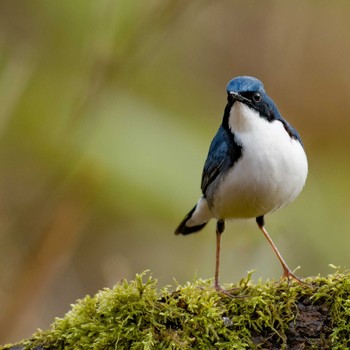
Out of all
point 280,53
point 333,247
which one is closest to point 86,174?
point 333,247

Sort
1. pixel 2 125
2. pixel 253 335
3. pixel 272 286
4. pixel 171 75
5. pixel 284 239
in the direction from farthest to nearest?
pixel 171 75 → pixel 284 239 → pixel 2 125 → pixel 272 286 → pixel 253 335

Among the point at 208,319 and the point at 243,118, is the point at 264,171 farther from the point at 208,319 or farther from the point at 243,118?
the point at 208,319

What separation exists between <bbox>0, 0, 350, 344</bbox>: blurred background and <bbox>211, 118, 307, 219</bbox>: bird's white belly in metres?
0.68

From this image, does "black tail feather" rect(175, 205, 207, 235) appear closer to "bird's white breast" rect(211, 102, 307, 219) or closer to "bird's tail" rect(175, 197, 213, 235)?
"bird's tail" rect(175, 197, 213, 235)

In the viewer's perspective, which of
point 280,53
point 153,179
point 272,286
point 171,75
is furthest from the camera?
point 280,53

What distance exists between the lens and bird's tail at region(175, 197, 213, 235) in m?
5.30

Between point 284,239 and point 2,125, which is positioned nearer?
point 2,125

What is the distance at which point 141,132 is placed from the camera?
5.60 meters

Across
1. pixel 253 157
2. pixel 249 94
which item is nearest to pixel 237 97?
pixel 249 94

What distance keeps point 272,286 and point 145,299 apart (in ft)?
2.12

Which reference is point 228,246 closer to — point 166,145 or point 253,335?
point 166,145

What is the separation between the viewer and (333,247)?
5590 mm

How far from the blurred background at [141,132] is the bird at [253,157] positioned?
0.65 metres

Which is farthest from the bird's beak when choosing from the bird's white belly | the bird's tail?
the bird's tail
